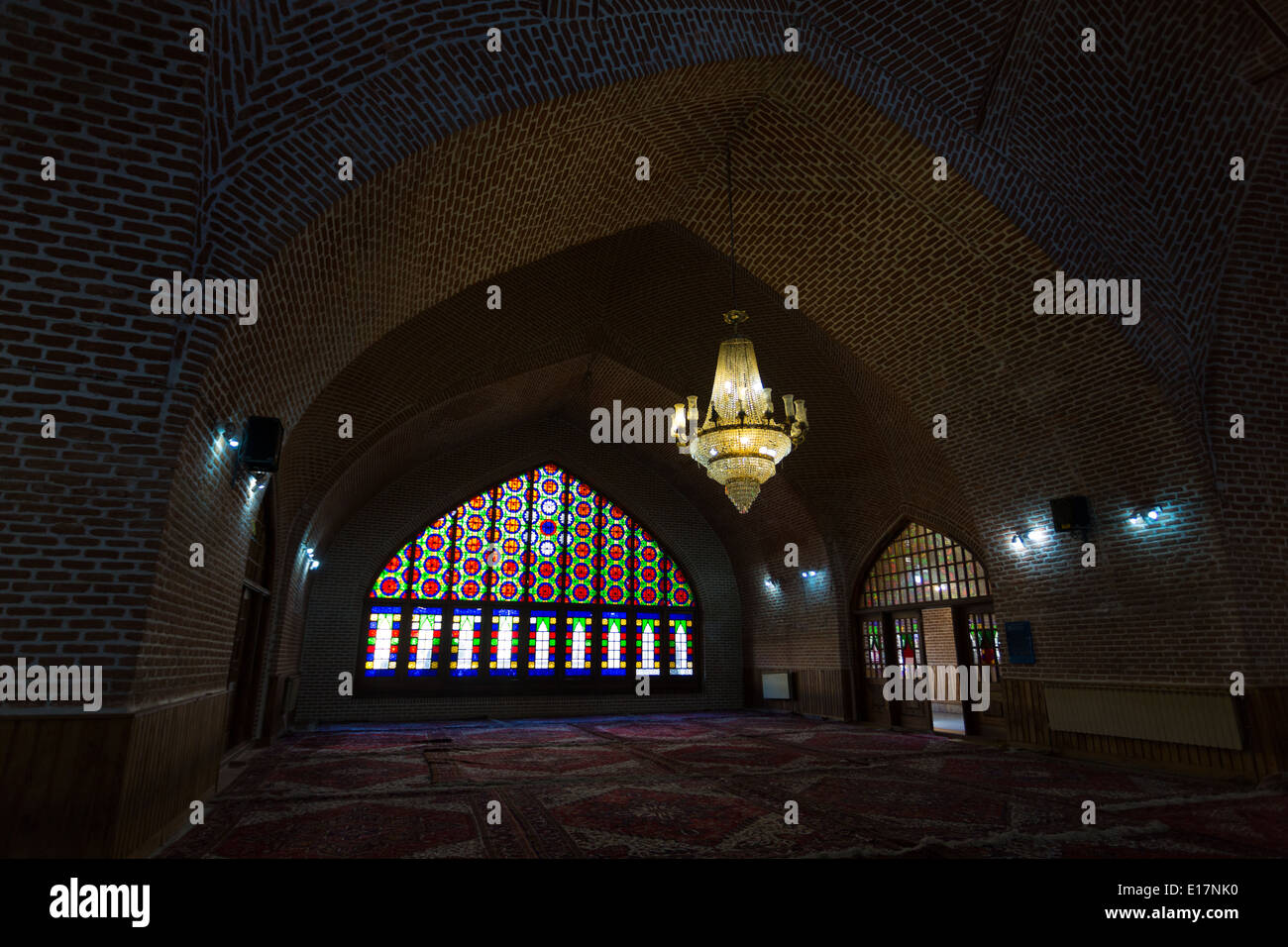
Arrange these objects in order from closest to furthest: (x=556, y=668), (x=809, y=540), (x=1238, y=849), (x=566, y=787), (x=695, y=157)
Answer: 1. (x=1238, y=849)
2. (x=566, y=787)
3. (x=695, y=157)
4. (x=809, y=540)
5. (x=556, y=668)

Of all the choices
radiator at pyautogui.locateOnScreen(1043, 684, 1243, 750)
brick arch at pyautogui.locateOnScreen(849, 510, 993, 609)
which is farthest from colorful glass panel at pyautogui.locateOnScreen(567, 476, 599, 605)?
radiator at pyautogui.locateOnScreen(1043, 684, 1243, 750)

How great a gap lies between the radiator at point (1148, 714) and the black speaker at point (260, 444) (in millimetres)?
8019

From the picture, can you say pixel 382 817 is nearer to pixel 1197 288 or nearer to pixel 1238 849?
pixel 1238 849

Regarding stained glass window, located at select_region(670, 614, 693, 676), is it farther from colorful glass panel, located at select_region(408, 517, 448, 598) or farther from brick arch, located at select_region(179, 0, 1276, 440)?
brick arch, located at select_region(179, 0, 1276, 440)

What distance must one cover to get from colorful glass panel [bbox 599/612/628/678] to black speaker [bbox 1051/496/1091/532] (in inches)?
348

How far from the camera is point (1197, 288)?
6.94 metres

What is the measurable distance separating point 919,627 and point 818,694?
2.71 m

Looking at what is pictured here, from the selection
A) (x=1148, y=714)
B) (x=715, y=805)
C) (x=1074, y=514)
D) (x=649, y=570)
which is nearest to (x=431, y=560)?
(x=649, y=570)

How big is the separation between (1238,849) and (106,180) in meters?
6.92

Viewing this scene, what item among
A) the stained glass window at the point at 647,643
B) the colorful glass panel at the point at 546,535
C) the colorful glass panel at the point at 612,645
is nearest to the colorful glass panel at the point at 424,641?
the colorful glass panel at the point at 546,535

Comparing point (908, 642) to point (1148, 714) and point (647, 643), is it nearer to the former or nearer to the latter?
point (1148, 714)

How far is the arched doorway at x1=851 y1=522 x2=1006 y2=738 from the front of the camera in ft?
32.4

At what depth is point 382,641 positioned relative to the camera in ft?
42.5

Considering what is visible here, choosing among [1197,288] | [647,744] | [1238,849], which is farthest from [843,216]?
[647,744]
